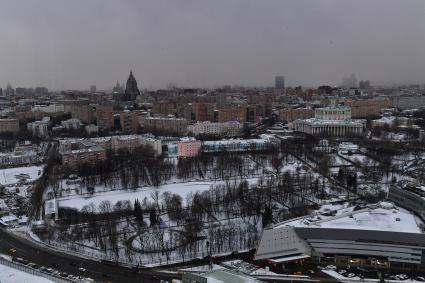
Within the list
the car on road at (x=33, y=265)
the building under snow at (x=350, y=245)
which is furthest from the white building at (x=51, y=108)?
the building under snow at (x=350, y=245)

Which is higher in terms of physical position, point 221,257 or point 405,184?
point 405,184

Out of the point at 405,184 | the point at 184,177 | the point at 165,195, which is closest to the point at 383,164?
the point at 405,184

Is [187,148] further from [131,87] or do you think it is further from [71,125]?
[131,87]

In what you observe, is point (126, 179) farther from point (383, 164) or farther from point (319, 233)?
point (383, 164)

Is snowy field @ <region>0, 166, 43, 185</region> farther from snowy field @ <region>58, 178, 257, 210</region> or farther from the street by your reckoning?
the street

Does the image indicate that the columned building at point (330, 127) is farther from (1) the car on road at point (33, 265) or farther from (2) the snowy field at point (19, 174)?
(1) the car on road at point (33, 265)
